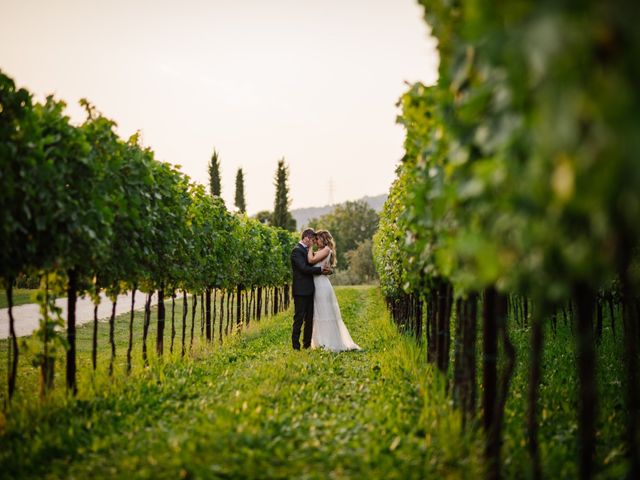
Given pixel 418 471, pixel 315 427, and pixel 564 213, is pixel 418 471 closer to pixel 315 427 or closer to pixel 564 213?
pixel 315 427

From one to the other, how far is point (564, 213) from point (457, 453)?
A: 8.04 ft

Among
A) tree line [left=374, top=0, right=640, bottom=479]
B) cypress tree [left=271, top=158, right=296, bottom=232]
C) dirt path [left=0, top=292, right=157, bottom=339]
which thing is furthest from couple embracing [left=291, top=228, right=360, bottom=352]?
cypress tree [left=271, top=158, right=296, bottom=232]

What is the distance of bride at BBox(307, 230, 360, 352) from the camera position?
11.3 meters

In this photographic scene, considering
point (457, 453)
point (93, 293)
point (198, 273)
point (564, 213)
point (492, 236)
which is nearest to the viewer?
point (564, 213)

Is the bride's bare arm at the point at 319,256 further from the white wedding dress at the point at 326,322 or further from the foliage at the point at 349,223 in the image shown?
the foliage at the point at 349,223

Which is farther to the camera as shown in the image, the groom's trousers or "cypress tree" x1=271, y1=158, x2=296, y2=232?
"cypress tree" x1=271, y1=158, x2=296, y2=232

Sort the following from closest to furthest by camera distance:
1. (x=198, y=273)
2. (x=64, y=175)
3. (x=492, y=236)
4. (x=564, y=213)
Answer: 1. (x=564, y=213)
2. (x=492, y=236)
3. (x=64, y=175)
4. (x=198, y=273)

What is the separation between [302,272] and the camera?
1111cm

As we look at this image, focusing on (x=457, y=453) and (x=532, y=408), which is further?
(x=457, y=453)

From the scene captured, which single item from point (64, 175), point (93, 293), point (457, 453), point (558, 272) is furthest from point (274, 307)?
point (558, 272)

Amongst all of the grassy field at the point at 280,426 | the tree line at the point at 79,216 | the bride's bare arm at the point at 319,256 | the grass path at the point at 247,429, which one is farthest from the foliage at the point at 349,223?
the grass path at the point at 247,429

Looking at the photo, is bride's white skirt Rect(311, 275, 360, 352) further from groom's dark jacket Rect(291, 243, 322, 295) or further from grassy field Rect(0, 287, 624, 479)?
grassy field Rect(0, 287, 624, 479)

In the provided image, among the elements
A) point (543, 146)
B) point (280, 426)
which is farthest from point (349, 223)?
point (543, 146)

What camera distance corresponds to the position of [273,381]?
662cm
